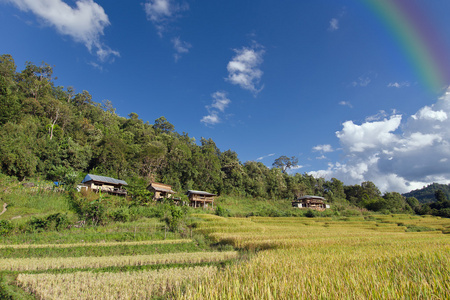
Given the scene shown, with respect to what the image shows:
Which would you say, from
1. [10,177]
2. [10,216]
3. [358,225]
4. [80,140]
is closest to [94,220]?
[10,216]

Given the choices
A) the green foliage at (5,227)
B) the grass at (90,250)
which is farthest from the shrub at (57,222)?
the grass at (90,250)

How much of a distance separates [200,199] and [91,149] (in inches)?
993

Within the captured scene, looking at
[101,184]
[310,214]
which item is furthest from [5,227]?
[310,214]

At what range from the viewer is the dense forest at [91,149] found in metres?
35.6

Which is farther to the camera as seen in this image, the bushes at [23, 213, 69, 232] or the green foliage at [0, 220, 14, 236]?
the bushes at [23, 213, 69, 232]

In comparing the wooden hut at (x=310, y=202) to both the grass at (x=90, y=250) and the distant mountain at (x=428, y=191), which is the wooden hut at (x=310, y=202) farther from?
the distant mountain at (x=428, y=191)

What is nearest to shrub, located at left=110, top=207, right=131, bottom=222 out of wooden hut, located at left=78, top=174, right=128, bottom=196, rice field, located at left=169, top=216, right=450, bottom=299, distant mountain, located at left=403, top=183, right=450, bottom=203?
wooden hut, located at left=78, top=174, right=128, bottom=196

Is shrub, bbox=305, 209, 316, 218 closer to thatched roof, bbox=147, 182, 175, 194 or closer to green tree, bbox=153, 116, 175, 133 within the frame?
thatched roof, bbox=147, 182, 175, 194

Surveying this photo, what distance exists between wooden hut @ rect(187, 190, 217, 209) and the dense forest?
17.4 feet

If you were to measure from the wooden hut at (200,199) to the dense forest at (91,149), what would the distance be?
5.29 meters

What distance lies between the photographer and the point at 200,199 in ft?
152

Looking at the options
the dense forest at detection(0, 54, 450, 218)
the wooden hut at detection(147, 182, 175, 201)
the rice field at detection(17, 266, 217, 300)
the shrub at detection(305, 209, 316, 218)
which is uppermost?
the dense forest at detection(0, 54, 450, 218)

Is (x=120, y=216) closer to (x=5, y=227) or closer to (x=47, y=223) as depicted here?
(x=47, y=223)

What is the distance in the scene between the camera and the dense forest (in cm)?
3559
